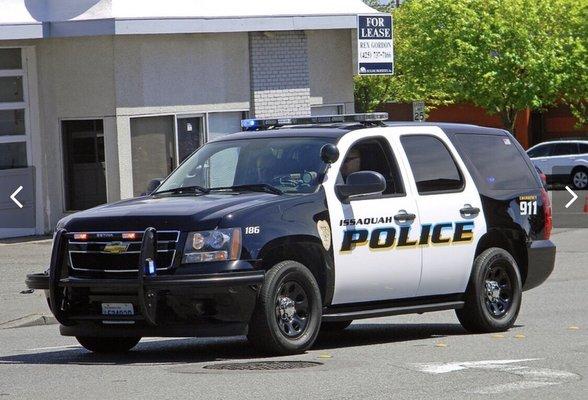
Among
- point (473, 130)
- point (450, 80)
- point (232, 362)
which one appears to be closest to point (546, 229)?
point (473, 130)

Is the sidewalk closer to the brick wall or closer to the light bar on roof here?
the light bar on roof

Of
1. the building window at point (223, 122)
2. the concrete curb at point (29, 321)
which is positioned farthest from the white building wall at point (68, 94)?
the concrete curb at point (29, 321)

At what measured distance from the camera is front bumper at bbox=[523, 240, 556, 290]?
13016 millimetres

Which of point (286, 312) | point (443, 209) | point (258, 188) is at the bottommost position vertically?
point (286, 312)

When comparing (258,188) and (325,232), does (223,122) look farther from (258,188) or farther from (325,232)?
(325,232)

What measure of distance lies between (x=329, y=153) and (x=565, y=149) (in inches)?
1426

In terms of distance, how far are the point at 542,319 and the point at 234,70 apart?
13823 millimetres

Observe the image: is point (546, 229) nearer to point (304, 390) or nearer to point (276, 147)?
point (276, 147)

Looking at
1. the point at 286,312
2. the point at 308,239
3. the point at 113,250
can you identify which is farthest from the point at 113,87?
the point at 286,312

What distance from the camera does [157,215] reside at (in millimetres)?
10352

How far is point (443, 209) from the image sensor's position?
475 inches

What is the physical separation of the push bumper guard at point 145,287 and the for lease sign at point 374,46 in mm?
12507

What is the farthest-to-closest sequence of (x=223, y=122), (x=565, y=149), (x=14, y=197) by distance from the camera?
1. (x=565, y=149)
2. (x=223, y=122)
3. (x=14, y=197)

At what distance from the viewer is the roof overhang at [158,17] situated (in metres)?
24.3
